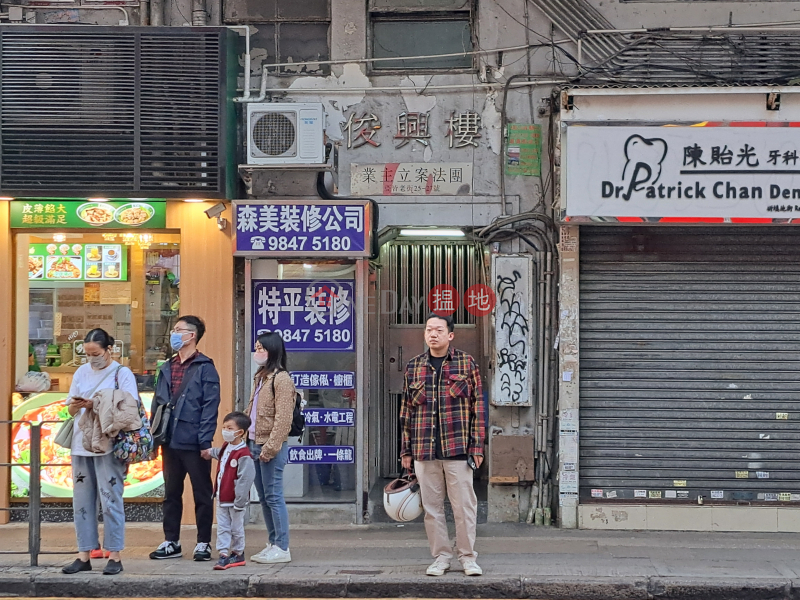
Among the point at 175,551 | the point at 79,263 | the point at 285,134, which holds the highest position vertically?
the point at 285,134

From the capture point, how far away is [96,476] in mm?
7398

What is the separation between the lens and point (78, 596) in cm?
716

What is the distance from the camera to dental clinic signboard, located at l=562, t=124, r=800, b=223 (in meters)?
8.84

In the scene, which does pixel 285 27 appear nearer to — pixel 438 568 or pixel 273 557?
pixel 273 557

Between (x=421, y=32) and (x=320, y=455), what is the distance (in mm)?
4627

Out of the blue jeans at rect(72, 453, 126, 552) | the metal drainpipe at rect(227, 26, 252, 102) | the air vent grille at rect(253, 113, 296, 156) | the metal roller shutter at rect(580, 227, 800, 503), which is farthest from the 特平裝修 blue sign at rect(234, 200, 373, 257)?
the blue jeans at rect(72, 453, 126, 552)

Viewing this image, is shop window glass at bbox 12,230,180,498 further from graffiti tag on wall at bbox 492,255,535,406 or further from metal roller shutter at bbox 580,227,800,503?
metal roller shutter at bbox 580,227,800,503

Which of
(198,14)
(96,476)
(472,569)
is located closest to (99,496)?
(96,476)

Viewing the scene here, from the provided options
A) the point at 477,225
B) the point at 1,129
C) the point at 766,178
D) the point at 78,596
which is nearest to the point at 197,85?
the point at 1,129

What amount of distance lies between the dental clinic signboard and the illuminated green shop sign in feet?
14.0

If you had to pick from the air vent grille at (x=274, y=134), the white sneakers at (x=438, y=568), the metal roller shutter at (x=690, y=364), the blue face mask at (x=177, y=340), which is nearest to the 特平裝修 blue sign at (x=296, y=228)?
the air vent grille at (x=274, y=134)

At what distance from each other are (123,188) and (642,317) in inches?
212

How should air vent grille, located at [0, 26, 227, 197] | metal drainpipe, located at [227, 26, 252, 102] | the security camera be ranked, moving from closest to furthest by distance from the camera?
air vent grille, located at [0, 26, 227, 197]
the security camera
metal drainpipe, located at [227, 26, 252, 102]

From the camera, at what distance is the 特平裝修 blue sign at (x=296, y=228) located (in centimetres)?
913
